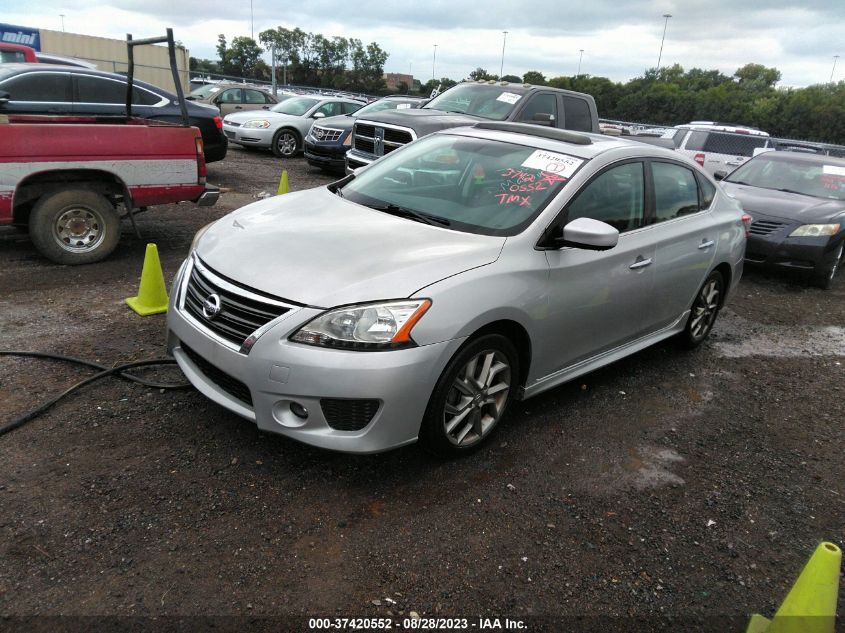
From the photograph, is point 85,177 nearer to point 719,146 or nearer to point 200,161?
point 200,161

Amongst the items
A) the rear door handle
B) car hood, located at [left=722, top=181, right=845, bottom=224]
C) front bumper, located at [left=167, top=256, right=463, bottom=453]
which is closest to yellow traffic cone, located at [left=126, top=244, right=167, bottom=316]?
front bumper, located at [left=167, top=256, right=463, bottom=453]

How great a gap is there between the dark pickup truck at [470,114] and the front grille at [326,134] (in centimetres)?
225

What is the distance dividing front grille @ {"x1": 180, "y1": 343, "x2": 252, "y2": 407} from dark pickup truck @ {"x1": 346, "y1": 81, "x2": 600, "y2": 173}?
22.1 feet

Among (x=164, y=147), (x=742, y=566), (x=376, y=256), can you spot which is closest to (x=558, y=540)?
(x=742, y=566)

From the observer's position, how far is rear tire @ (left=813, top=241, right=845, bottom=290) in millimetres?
8211

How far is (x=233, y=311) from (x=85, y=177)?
3726 mm

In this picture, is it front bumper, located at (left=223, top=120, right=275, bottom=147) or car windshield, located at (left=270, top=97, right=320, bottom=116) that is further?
car windshield, located at (left=270, top=97, right=320, bottom=116)

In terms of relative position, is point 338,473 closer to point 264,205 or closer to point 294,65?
point 264,205

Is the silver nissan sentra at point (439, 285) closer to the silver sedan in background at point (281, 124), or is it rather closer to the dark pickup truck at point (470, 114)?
the dark pickup truck at point (470, 114)

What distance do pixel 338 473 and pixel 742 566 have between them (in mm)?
1981

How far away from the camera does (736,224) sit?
5.52 meters

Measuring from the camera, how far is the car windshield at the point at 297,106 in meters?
15.7

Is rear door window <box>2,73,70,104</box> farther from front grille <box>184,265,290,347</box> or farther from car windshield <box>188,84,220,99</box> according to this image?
car windshield <box>188,84,220,99</box>

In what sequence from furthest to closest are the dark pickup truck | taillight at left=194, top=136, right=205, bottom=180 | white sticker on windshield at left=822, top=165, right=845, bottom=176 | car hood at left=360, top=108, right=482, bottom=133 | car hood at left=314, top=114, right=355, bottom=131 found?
car hood at left=314, top=114, right=355, bottom=131
the dark pickup truck
car hood at left=360, top=108, right=482, bottom=133
white sticker on windshield at left=822, top=165, right=845, bottom=176
taillight at left=194, top=136, right=205, bottom=180
